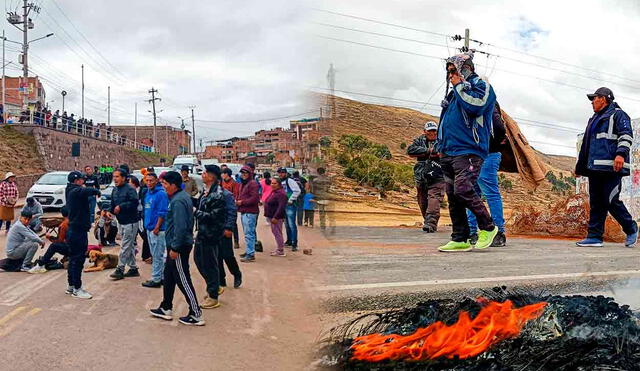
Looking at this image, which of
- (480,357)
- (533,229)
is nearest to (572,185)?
(533,229)

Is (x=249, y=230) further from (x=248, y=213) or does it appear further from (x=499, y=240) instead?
(x=499, y=240)

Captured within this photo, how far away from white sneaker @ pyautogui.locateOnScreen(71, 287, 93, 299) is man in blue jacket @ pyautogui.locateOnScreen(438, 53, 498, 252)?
4327mm

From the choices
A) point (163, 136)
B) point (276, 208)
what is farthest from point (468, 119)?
point (163, 136)

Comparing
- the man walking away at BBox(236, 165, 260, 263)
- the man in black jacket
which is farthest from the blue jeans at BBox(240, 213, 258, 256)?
the man in black jacket

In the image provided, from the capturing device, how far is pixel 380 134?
1650 cm

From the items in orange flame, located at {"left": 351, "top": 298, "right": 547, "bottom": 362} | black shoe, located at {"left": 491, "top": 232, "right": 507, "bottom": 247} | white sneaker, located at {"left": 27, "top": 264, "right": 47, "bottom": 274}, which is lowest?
white sneaker, located at {"left": 27, "top": 264, "right": 47, "bottom": 274}

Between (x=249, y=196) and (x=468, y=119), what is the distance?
564 cm

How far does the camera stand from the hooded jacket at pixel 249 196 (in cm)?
836

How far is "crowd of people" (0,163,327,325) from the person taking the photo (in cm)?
539

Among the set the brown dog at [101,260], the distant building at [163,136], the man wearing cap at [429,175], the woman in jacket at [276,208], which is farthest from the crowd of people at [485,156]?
the distant building at [163,136]

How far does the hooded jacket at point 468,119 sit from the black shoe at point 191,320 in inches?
111

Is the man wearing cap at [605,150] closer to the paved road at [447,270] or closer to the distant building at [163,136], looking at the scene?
the paved road at [447,270]

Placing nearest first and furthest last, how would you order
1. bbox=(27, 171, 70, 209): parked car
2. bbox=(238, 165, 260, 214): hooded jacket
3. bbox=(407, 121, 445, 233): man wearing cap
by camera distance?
bbox=(407, 121, 445, 233): man wearing cap < bbox=(238, 165, 260, 214): hooded jacket < bbox=(27, 171, 70, 209): parked car

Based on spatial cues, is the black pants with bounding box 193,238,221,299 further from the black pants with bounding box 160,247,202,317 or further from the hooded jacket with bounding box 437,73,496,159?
the hooded jacket with bounding box 437,73,496,159
